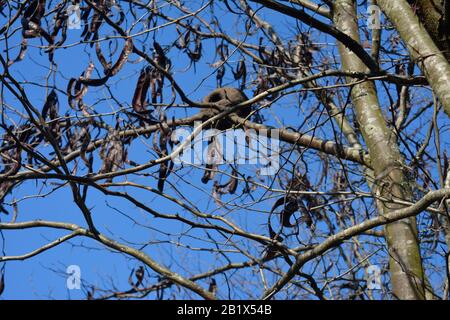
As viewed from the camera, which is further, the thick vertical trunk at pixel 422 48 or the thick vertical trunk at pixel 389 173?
the thick vertical trunk at pixel 389 173

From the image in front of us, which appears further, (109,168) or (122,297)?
(122,297)

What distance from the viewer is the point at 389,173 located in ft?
18.2

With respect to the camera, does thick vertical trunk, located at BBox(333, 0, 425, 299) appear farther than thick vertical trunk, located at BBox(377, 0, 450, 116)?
Yes

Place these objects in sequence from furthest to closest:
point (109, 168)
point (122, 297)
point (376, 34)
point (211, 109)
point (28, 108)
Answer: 1. point (376, 34)
2. point (211, 109)
3. point (122, 297)
4. point (109, 168)
5. point (28, 108)

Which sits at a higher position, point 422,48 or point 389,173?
point 422,48

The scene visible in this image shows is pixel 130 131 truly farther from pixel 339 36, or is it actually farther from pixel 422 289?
pixel 422 289

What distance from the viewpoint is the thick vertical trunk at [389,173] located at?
5134mm

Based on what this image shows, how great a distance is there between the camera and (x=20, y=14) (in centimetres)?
470

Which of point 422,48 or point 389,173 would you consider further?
point 389,173

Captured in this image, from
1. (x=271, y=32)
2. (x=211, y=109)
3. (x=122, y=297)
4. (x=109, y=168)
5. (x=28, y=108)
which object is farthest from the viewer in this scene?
(x=271, y=32)

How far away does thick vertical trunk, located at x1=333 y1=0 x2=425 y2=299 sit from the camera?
16.8 feet

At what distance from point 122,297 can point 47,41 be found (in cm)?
194
